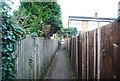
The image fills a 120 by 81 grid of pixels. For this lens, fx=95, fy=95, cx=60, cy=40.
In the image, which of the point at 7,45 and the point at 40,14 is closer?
the point at 7,45

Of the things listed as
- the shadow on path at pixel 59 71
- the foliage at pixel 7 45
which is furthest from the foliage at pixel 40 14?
the foliage at pixel 7 45

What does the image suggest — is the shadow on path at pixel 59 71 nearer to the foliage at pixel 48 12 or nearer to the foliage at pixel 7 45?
the foliage at pixel 48 12

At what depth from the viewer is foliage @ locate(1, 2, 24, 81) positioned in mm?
→ 1731

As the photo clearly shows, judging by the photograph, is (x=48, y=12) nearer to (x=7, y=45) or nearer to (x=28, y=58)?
(x=28, y=58)

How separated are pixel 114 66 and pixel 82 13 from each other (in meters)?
26.6

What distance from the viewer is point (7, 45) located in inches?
69.7

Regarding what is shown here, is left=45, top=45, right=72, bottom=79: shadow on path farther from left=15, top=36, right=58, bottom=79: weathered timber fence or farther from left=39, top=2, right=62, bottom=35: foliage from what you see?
left=39, top=2, right=62, bottom=35: foliage

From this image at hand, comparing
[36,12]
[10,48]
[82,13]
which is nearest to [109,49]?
[10,48]

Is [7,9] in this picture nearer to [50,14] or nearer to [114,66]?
[114,66]

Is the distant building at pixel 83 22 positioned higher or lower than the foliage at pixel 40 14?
higher

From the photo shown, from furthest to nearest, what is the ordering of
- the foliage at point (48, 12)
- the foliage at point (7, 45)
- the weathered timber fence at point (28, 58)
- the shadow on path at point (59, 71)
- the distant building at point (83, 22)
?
the distant building at point (83, 22) < the foliage at point (48, 12) < the shadow on path at point (59, 71) < the weathered timber fence at point (28, 58) < the foliage at point (7, 45)

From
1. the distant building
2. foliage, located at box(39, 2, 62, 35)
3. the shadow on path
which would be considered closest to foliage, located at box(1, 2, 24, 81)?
the shadow on path

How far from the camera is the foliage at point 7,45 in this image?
68.1 inches

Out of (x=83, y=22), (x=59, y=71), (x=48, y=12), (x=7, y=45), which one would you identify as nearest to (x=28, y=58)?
(x=7, y=45)
